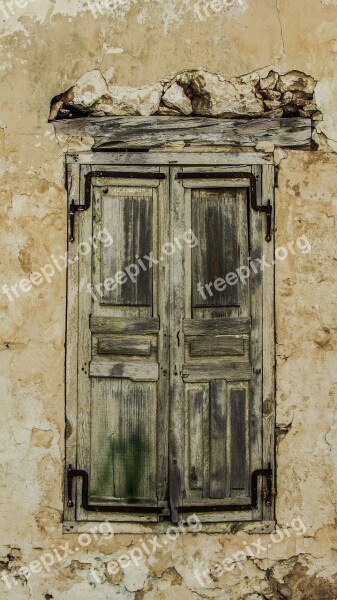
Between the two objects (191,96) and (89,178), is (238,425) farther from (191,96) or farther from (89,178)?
(191,96)

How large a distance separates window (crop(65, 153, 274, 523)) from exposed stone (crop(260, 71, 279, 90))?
45cm

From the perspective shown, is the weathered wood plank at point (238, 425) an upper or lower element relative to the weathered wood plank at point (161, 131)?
lower

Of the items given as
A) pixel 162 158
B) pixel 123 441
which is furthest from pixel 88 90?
pixel 123 441

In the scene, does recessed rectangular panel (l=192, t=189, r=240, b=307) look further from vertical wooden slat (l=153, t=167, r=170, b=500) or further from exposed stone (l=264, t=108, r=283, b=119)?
exposed stone (l=264, t=108, r=283, b=119)

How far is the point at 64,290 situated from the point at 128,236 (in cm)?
48

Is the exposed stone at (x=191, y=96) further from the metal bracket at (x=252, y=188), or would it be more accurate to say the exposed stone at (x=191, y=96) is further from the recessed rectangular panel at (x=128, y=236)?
the recessed rectangular panel at (x=128, y=236)

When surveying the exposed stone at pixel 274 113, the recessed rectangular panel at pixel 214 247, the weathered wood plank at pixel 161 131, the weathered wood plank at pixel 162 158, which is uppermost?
the exposed stone at pixel 274 113

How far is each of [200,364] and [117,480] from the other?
813 millimetres

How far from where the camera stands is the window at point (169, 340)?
3912 mm

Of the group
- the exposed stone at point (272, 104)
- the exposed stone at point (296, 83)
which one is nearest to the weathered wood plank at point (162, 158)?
the exposed stone at point (272, 104)

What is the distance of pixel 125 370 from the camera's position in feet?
12.8

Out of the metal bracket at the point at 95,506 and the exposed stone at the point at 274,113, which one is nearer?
the metal bracket at the point at 95,506

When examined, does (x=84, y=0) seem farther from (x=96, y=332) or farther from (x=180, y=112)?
(x=96, y=332)

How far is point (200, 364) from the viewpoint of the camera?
394 cm
